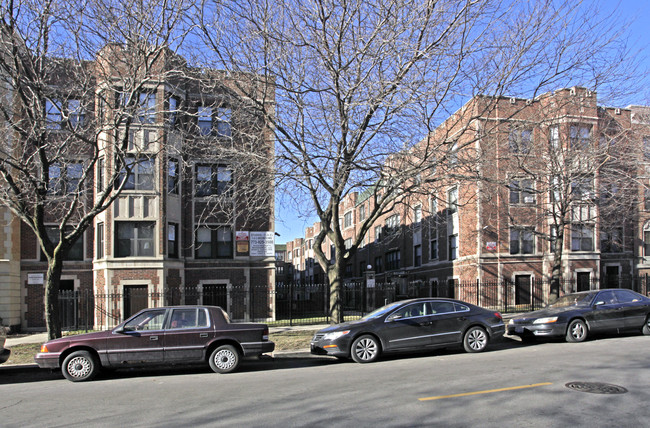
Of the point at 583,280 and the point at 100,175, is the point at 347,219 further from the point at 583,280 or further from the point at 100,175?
the point at 100,175

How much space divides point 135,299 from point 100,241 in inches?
124

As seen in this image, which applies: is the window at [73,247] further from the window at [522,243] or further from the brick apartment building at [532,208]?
the window at [522,243]

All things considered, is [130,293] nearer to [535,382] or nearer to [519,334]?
[519,334]

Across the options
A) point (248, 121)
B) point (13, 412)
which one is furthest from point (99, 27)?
point (13, 412)

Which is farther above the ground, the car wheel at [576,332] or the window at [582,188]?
the window at [582,188]

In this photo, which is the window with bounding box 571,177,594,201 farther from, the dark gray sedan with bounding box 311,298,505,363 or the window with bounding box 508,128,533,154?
the dark gray sedan with bounding box 311,298,505,363

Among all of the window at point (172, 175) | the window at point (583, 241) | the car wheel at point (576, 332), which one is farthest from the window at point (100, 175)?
the window at point (583, 241)

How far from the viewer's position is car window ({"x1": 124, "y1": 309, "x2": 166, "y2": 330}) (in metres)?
10.3

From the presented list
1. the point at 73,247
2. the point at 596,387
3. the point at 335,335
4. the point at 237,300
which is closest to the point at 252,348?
the point at 335,335

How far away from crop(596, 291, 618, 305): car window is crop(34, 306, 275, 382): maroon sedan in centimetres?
886

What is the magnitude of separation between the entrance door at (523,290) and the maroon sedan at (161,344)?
22082mm

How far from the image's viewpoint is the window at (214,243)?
2422 cm

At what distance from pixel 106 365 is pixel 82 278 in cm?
1484

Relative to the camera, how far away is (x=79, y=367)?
9.80 metres
